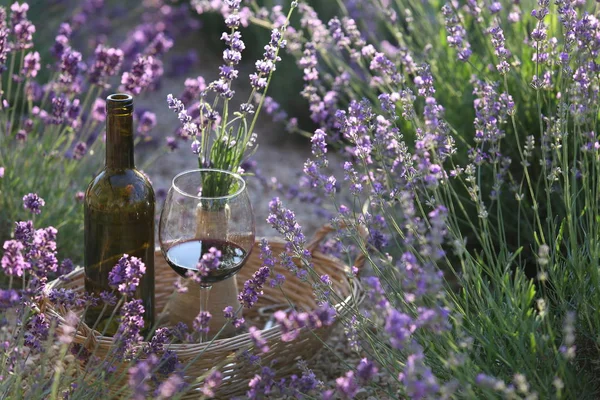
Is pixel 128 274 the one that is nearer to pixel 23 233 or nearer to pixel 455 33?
pixel 23 233

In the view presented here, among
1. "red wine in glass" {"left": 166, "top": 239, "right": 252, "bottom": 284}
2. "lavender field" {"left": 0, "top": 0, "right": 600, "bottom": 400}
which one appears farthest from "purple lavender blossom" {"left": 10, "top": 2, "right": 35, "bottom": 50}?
"red wine in glass" {"left": 166, "top": 239, "right": 252, "bottom": 284}

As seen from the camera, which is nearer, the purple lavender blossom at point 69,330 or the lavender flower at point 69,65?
the purple lavender blossom at point 69,330

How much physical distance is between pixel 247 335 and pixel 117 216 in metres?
0.50

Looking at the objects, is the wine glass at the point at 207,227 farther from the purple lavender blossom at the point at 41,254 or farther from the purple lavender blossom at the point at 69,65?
the purple lavender blossom at the point at 69,65

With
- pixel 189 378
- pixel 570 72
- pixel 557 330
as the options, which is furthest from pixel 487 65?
pixel 189 378

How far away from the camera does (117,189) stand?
223 cm

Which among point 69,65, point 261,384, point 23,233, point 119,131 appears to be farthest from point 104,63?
point 261,384

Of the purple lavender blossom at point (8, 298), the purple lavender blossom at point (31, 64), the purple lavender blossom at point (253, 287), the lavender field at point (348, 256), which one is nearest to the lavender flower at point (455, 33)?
the lavender field at point (348, 256)

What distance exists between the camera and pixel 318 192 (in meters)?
3.79

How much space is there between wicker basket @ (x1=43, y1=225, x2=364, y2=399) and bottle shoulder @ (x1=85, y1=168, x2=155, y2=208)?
30cm

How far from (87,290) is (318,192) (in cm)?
167

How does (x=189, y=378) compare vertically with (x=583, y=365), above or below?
below

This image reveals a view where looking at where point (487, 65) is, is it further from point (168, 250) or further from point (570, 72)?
point (168, 250)

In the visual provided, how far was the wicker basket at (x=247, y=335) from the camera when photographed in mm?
2098
